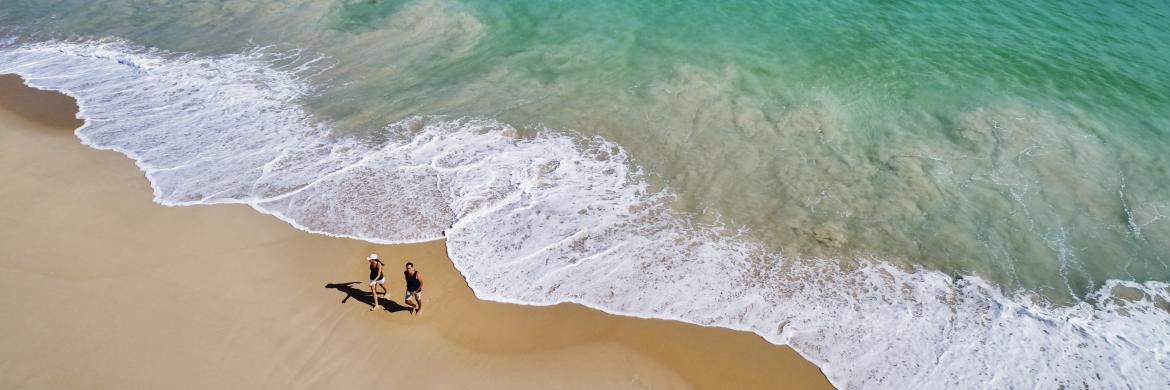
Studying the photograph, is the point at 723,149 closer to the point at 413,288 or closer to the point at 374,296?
the point at 413,288

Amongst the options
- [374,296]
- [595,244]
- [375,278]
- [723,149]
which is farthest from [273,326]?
[723,149]

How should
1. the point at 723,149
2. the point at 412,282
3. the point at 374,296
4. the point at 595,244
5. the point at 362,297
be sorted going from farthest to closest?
the point at 723,149, the point at 595,244, the point at 362,297, the point at 374,296, the point at 412,282

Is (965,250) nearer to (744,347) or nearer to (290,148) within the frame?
(744,347)

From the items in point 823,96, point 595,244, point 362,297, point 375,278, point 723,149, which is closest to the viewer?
point 375,278

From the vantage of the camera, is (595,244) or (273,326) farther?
(595,244)

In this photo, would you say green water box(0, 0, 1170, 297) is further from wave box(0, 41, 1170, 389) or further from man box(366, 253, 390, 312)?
man box(366, 253, 390, 312)

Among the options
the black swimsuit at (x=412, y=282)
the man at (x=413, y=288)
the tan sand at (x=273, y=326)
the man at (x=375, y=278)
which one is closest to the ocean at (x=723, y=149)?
the tan sand at (x=273, y=326)

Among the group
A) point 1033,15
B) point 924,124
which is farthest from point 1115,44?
point 924,124
